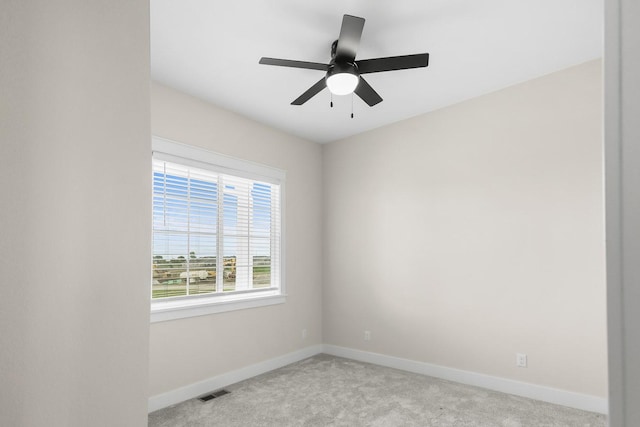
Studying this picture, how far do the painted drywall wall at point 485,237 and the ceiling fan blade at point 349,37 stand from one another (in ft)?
6.28

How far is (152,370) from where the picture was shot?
305 centimetres

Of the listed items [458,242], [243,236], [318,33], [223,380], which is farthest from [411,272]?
[318,33]

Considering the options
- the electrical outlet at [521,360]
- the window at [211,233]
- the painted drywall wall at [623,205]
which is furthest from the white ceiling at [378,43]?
the electrical outlet at [521,360]

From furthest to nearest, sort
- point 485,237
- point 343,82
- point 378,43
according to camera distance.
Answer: point 485,237
point 378,43
point 343,82

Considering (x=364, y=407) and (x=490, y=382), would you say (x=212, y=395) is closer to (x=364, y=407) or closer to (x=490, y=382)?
(x=364, y=407)

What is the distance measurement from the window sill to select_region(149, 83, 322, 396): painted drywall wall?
0.19 feet

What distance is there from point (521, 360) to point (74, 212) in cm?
355

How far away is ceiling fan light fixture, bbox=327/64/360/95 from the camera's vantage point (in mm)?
2410

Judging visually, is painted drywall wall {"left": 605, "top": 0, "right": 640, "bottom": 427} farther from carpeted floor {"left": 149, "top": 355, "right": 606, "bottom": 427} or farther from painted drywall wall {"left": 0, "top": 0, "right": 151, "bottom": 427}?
carpeted floor {"left": 149, "top": 355, "right": 606, "bottom": 427}

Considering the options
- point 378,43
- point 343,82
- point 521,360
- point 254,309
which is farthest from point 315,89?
point 521,360

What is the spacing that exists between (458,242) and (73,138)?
341 cm

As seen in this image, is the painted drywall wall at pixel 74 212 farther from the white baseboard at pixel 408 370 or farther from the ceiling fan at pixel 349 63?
the white baseboard at pixel 408 370

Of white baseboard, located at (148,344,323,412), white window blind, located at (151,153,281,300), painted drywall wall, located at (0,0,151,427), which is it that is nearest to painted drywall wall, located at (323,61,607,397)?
white baseboard, located at (148,344,323,412)

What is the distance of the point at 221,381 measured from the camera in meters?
3.54
